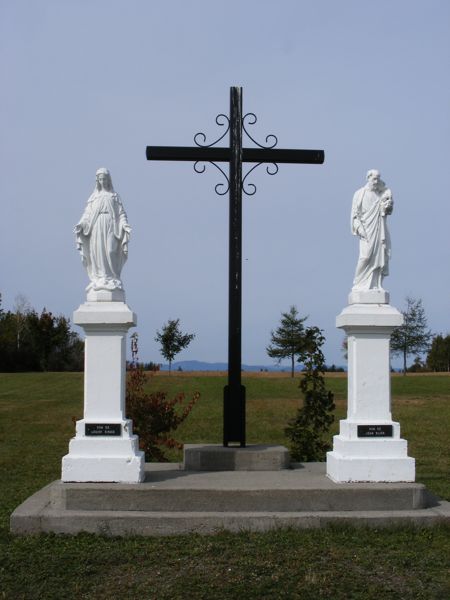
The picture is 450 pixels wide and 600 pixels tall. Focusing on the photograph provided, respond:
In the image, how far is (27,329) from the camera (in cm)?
6519

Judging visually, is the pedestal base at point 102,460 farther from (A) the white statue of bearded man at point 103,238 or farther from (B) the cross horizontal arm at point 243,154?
(B) the cross horizontal arm at point 243,154

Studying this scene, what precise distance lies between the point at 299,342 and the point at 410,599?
705 centimetres

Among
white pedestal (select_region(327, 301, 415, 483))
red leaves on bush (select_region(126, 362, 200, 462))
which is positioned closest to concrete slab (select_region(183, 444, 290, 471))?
white pedestal (select_region(327, 301, 415, 483))

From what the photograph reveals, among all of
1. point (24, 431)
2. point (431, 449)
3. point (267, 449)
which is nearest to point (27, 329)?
point (24, 431)

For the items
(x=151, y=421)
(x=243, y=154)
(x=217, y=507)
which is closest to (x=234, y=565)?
(x=217, y=507)

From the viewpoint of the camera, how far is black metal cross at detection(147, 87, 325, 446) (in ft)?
31.3

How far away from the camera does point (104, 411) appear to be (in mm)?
8555

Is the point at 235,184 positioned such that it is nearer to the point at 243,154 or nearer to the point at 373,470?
the point at 243,154

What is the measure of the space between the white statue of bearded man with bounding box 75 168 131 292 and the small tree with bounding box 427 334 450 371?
63.8 m

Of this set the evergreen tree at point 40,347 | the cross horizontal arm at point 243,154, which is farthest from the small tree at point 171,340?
the cross horizontal arm at point 243,154

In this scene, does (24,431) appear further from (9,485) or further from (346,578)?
(346,578)

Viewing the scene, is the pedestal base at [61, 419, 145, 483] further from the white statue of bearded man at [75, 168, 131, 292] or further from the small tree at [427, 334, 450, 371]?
the small tree at [427, 334, 450, 371]

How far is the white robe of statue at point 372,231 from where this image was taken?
8930 millimetres

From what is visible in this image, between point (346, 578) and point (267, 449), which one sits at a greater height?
point (267, 449)
